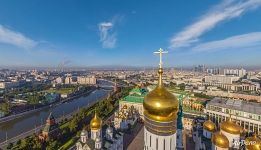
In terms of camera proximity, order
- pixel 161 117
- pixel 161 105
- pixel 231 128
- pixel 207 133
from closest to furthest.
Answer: pixel 161 105 < pixel 161 117 < pixel 231 128 < pixel 207 133

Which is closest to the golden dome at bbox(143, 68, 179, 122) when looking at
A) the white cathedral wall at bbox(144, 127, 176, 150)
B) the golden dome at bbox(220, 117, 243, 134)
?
the white cathedral wall at bbox(144, 127, 176, 150)

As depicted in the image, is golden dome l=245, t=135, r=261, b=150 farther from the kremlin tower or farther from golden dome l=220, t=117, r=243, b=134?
the kremlin tower

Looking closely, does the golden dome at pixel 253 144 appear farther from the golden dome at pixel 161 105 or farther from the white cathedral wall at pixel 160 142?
the golden dome at pixel 161 105

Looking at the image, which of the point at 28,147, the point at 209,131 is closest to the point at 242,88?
the point at 209,131

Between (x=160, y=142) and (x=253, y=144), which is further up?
(x=160, y=142)

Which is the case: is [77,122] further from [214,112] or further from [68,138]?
[214,112]

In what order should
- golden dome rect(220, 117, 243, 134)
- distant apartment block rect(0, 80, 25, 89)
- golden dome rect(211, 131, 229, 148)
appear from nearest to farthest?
golden dome rect(211, 131, 229, 148), golden dome rect(220, 117, 243, 134), distant apartment block rect(0, 80, 25, 89)

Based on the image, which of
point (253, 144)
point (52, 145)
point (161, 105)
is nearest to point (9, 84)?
point (52, 145)

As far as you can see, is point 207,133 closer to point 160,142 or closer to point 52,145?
point 160,142
